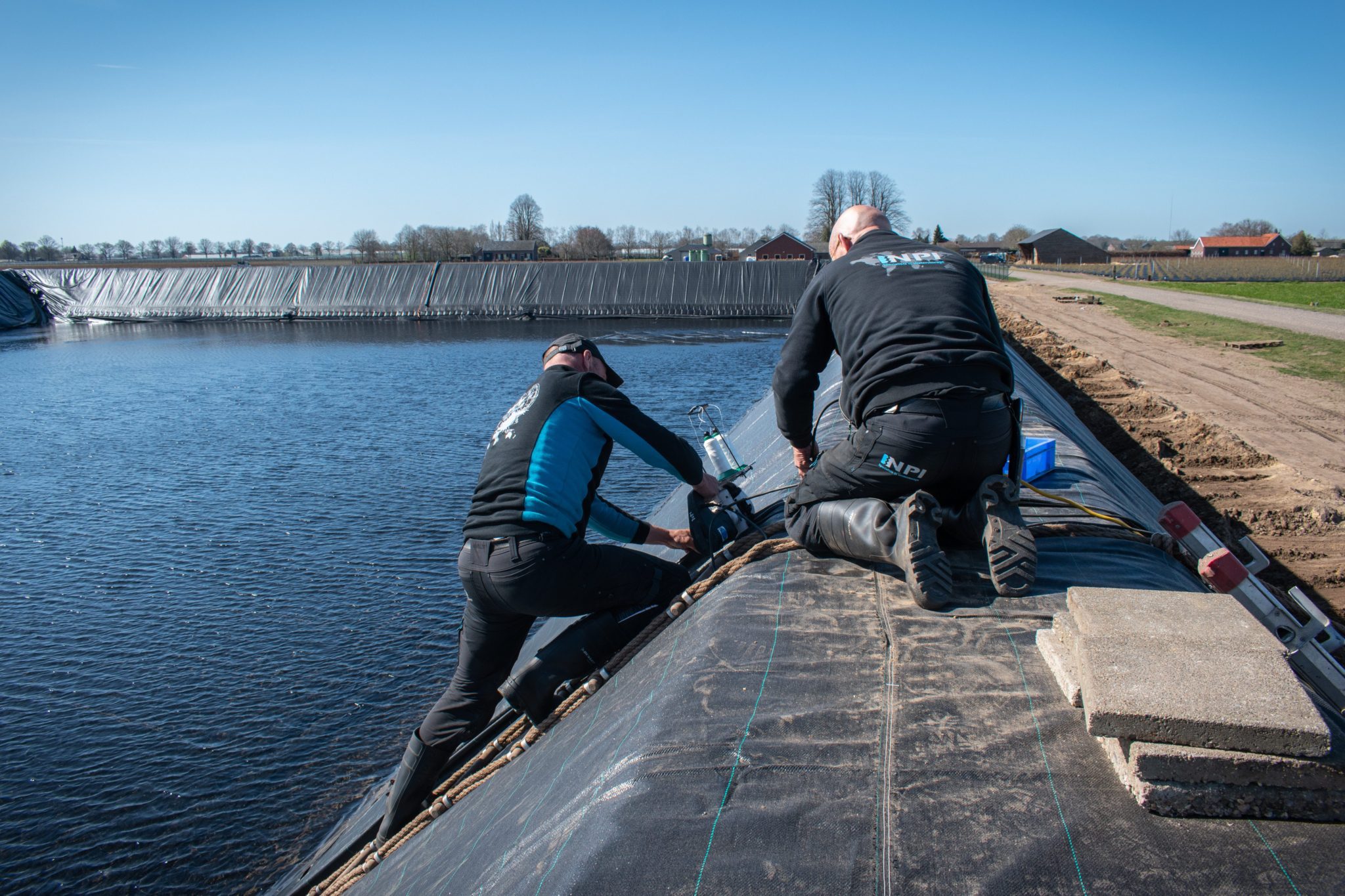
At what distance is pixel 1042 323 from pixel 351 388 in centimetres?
1787

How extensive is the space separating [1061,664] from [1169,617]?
0.34 m

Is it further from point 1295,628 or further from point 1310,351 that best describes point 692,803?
point 1310,351

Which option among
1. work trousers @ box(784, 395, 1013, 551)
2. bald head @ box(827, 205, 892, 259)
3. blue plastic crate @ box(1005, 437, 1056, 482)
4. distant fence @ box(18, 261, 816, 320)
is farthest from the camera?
distant fence @ box(18, 261, 816, 320)

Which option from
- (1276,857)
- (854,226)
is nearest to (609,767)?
(1276,857)

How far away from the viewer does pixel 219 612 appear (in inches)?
308

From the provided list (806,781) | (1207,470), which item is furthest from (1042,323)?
(806,781)

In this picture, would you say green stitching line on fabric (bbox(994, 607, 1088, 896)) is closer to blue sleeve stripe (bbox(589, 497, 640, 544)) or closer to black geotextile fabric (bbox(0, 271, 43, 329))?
blue sleeve stripe (bbox(589, 497, 640, 544))

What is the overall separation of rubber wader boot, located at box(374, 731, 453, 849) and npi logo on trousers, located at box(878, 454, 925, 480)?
7.82ft

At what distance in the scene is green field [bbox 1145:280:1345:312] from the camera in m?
26.1

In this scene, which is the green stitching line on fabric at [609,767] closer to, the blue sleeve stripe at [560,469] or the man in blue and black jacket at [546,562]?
the man in blue and black jacket at [546,562]

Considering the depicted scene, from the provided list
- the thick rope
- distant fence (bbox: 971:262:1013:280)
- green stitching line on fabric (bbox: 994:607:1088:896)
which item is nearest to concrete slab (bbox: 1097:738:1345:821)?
green stitching line on fabric (bbox: 994:607:1088:896)

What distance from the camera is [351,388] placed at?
1934cm

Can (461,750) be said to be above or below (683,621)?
below

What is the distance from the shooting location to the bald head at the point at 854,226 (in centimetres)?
419
